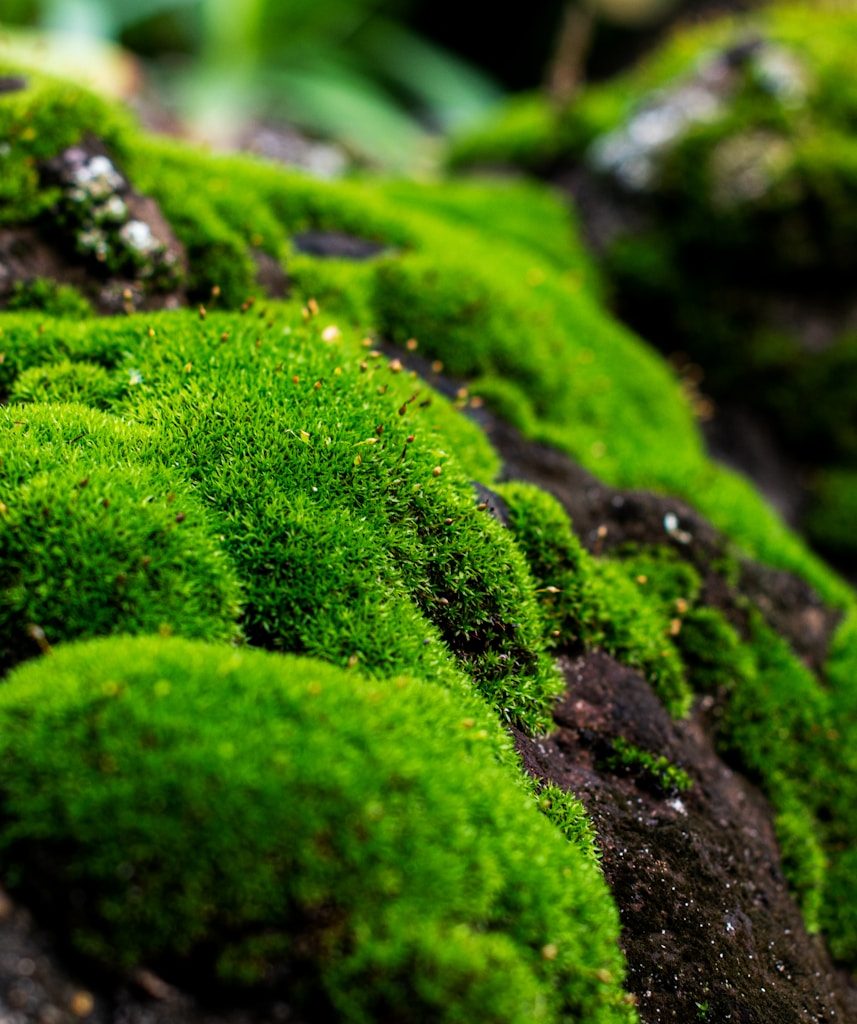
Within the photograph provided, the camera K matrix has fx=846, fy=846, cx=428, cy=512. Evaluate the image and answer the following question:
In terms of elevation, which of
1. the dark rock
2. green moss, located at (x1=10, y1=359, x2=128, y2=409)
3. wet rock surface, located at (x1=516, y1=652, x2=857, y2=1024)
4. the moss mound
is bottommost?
green moss, located at (x1=10, y1=359, x2=128, y2=409)

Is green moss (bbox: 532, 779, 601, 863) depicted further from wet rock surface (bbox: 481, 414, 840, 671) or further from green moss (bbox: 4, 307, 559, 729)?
wet rock surface (bbox: 481, 414, 840, 671)

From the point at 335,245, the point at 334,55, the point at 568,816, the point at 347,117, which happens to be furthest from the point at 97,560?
the point at 334,55

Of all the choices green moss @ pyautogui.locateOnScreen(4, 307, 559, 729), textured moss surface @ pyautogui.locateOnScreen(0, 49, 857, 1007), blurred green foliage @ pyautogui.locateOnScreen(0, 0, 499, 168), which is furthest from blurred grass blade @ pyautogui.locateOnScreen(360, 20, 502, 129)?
green moss @ pyautogui.locateOnScreen(4, 307, 559, 729)

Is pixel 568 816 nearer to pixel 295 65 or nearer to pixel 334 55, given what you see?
pixel 295 65

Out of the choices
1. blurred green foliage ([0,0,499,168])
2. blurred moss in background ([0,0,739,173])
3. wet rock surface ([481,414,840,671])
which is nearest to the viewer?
wet rock surface ([481,414,840,671])

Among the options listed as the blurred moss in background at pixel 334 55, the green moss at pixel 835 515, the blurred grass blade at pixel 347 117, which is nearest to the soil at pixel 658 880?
the green moss at pixel 835 515

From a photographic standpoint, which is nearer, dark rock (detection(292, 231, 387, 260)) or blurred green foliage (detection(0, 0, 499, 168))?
dark rock (detection(292, 231, 387, 260))

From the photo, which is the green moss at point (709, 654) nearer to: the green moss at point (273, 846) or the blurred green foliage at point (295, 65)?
the green moss at point (273, 846)
